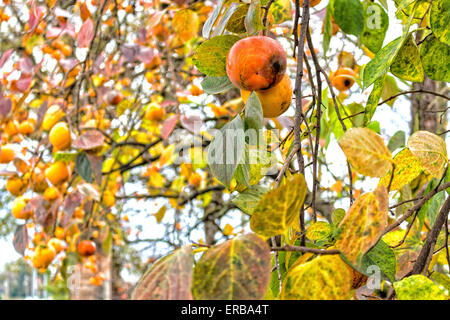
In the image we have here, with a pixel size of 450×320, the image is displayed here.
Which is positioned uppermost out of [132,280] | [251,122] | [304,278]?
[251,122]

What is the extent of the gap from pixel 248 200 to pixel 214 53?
0.16 metres

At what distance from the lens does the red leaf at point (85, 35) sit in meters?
1.08

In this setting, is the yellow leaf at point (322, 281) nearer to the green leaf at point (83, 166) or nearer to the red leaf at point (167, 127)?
the green leaf at point (83, 166)

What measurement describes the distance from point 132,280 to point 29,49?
4.46 metres

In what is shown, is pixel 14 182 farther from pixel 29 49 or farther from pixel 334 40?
pixel 334 40

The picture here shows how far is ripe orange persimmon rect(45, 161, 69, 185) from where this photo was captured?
1.08 m

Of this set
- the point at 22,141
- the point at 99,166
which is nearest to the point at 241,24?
the point at 99,166

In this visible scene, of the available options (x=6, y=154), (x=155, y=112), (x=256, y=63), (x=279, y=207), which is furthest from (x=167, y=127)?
(x=279, y=207)

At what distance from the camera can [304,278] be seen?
0.26 m

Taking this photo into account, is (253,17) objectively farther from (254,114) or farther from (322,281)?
(322,281)

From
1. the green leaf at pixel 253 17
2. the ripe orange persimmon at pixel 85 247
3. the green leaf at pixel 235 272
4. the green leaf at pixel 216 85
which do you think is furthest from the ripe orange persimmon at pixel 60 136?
the green leaf at pixel 235 272

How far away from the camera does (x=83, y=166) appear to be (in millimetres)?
1026

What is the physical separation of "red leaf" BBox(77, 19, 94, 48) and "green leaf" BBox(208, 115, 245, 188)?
86 centimetres

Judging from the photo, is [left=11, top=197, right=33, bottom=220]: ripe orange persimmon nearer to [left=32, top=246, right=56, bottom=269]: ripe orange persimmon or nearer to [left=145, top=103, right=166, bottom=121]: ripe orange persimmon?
[left=32, top=246, right=56, bottom=269]: ripe orange persimmon
